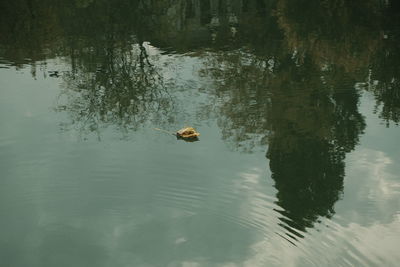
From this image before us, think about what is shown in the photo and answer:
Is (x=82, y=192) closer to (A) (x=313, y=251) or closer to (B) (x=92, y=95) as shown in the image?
(A) (x=313, y=251)

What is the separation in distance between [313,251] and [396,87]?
15853 millimetres

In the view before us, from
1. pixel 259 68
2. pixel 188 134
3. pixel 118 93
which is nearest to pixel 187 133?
pixel 188 134

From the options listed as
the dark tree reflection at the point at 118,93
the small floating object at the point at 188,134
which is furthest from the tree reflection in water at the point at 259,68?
the small floating object at the point at 188,134

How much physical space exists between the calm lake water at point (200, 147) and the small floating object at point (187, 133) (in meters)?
0.35

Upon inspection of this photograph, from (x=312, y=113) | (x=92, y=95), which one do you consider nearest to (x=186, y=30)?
(x=92, y=95)

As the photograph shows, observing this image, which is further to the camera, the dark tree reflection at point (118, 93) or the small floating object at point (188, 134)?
the dark tree reflection at point (118, 93)

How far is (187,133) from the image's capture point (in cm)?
2242

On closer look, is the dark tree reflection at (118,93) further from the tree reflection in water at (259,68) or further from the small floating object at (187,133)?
the small floating object at (187,133)

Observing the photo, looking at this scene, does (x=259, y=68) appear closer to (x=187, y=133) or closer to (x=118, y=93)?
(x=118, y=93)

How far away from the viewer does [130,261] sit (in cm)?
1542

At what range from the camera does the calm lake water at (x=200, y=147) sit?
637 inches

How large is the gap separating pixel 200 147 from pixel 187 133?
0.85 metres

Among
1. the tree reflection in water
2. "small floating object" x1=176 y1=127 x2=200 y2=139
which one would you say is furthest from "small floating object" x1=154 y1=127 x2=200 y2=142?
the tree reflection in water

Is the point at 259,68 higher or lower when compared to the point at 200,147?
higher
